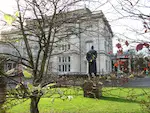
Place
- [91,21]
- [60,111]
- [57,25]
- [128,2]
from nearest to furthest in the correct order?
[128,2] → [57,25] → [91,21] → [60,111]

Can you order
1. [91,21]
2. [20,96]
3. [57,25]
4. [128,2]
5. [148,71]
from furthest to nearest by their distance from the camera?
[91,21]
[57,25]
[148,71]
[128,2]
[20,96]

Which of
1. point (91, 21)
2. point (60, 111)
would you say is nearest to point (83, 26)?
point (91, 21)

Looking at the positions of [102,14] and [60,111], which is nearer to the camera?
[102,14]

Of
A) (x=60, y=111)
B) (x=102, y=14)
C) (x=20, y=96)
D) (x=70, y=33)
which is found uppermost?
(x=102, y=14)

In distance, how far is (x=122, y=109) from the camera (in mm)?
6848

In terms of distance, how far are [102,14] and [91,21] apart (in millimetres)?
345

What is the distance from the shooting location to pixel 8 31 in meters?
4.01

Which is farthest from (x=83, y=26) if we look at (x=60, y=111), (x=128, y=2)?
(x=60, y=111)

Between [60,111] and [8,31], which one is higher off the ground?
[8,31]

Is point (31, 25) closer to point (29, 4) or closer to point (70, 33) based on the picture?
point (29, 4)

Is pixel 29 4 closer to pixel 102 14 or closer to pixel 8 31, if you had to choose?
pixel 8 31

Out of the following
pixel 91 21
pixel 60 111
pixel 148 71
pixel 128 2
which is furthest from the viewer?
pixel 60 111

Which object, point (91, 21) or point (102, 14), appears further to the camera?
point (91, 21)

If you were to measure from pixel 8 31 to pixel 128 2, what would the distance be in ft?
8.21
